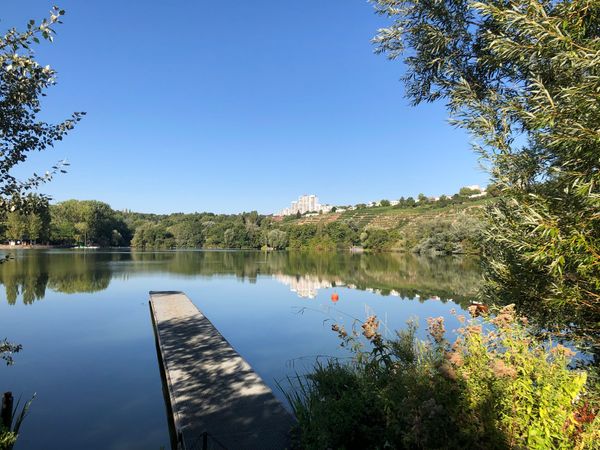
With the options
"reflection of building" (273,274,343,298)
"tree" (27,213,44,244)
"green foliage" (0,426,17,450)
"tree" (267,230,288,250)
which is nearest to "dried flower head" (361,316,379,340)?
"green foliage" (0,426,17,450)

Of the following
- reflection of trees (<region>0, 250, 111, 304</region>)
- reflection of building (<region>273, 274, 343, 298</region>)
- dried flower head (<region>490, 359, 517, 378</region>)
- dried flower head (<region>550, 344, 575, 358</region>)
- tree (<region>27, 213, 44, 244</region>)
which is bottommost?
reflection of building (<region>273, 274, 343, 298</region>)

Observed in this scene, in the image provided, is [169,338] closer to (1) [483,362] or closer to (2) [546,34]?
(1) [483,362]

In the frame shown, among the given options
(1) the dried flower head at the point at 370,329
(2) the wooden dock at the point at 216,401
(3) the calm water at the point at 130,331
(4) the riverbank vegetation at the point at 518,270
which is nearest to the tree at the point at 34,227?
(3) the calm water at the point at 130,331

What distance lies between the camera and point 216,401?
6.49 meters

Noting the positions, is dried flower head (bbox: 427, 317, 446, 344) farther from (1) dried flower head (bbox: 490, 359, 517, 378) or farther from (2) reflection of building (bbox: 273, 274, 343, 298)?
(2) reflection of building (bbox: 273, 274, 343, 298)

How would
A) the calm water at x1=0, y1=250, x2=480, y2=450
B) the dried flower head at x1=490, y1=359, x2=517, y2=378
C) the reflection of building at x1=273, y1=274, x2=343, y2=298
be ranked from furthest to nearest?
the reflection of building at x1=273, y1=274, x2=343, y2=298, the calm water at x1=0, y1=250, x2=480, y2=450, the dried flower head at x1=490, y1=359, x2=517, y2=378

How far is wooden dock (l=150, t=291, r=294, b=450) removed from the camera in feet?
17.0

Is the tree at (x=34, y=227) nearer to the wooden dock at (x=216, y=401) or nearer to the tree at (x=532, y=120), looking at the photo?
the wooden dock at (x=216, y=401)

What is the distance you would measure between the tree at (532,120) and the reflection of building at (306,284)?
17277 mm

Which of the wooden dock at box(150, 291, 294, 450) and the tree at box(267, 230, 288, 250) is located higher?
the tree at box(267, 230, 288, 250)

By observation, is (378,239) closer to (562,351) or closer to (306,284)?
(306,284)

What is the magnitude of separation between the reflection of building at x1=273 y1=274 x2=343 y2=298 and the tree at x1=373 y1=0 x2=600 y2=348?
56.7ft

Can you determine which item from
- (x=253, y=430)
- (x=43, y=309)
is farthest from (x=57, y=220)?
(x=253, y=430)

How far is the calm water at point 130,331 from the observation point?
7.29m
